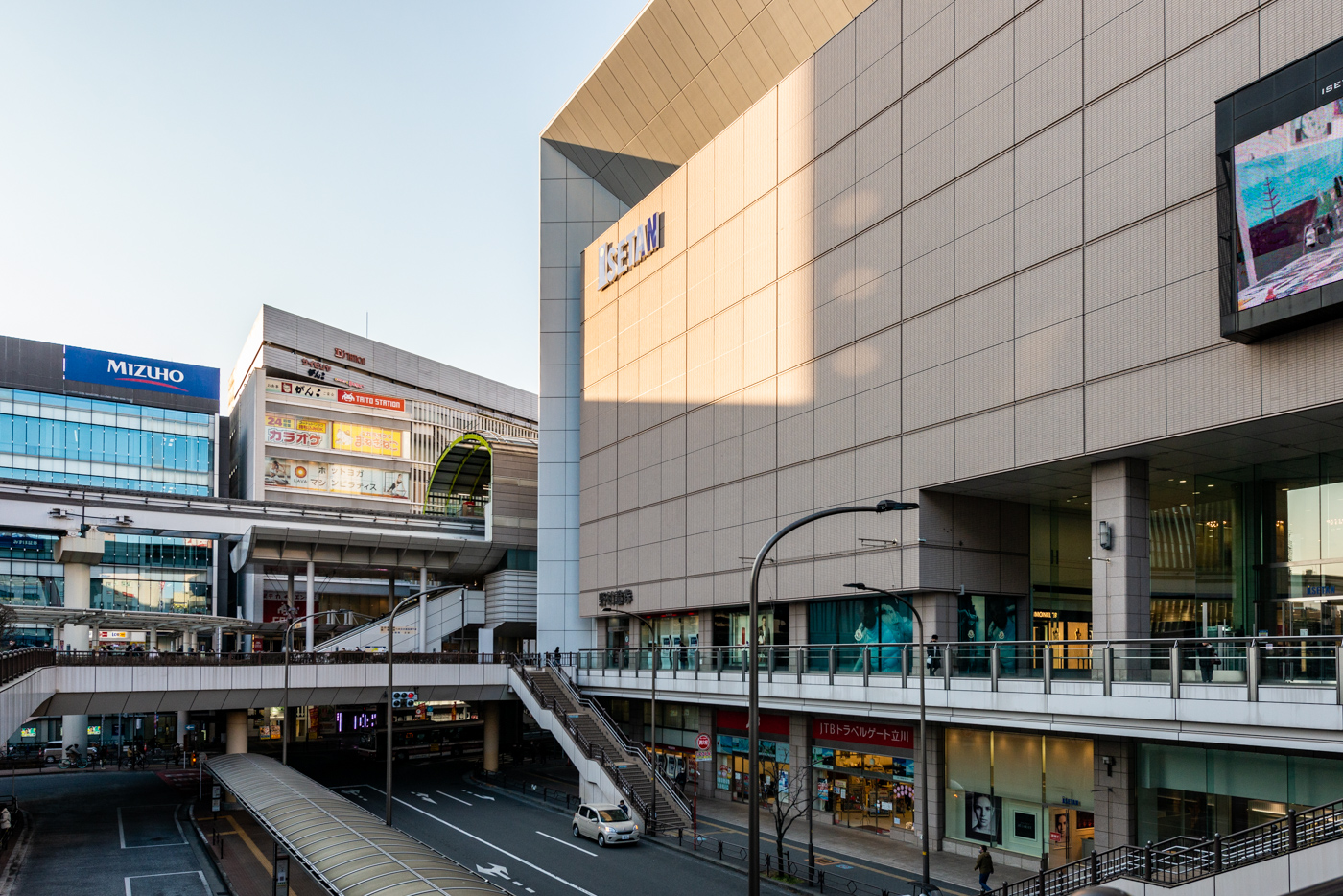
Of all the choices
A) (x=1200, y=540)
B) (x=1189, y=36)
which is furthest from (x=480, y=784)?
(x=1189, y=36)

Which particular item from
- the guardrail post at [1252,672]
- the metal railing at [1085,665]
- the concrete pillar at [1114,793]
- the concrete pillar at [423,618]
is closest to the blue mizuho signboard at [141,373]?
the concrete pillar at [423,618]

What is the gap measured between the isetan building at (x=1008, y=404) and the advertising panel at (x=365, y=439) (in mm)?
62286

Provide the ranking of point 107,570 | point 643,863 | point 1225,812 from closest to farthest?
point 1225,812, point 643,863, point 107,570

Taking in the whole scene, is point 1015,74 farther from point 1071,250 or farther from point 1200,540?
point 1200,540

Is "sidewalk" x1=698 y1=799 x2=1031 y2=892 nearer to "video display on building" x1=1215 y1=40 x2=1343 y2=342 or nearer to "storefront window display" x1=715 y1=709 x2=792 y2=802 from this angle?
"storefront window display" x1=715 y1=709 x2=792 y2=802

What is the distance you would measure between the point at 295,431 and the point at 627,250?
199ft

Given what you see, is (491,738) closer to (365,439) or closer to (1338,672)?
(1338,672)

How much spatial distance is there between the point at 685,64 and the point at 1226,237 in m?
36.1

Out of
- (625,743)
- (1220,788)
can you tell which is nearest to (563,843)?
(625,743)

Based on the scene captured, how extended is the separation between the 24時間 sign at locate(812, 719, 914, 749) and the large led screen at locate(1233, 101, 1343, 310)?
1995cm

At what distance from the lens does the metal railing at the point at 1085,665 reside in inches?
935

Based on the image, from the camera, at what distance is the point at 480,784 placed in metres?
58.0

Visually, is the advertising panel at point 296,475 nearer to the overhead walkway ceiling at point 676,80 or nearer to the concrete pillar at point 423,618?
the concrete pillar at point 423,618

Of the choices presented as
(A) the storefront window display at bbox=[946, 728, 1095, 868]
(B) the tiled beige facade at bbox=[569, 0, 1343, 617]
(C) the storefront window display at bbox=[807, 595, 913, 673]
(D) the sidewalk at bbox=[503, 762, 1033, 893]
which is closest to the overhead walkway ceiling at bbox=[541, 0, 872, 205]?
(B) the tiled beige facade at bbox=[569, 0, 1343, 617]
